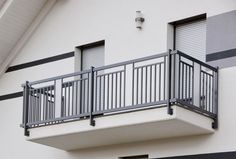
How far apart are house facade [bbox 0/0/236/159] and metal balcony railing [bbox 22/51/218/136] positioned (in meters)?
0.02

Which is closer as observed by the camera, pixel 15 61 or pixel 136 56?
pixel 136 56

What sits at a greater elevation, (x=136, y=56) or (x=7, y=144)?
(x=136, y=56)

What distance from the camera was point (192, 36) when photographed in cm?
1658

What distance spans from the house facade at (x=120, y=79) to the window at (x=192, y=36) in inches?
0.8

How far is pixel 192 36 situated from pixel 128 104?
6.36 feet

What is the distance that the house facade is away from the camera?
50.4ft

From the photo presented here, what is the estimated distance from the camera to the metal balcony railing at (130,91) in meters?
15.2

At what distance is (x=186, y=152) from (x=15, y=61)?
618 centimetres

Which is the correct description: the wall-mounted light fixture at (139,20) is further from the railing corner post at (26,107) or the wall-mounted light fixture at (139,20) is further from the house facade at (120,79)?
the railing corner post at (26,107)

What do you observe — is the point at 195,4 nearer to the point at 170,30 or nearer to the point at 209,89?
the point at 170,30

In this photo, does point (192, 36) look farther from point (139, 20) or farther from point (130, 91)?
point (130, 91)

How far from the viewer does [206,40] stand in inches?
633

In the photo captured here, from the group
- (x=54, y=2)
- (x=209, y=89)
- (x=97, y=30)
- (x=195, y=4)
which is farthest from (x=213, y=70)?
(x=54, y=2)

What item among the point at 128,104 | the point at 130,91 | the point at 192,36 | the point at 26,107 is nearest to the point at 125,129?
the point at 128,104
